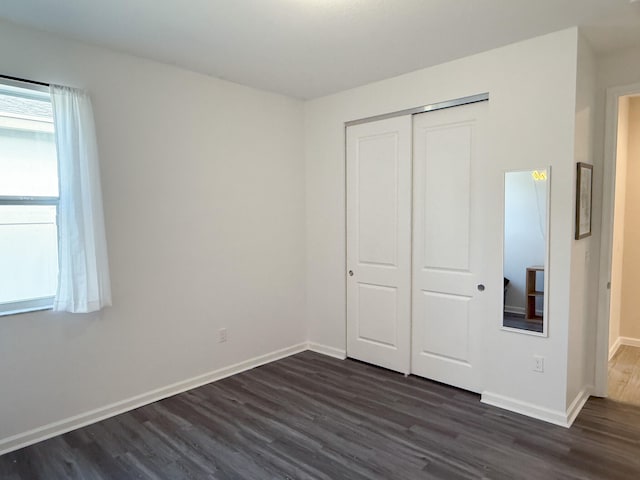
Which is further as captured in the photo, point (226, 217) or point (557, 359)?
point (226, 217)

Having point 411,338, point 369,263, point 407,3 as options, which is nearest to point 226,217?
point 369,263

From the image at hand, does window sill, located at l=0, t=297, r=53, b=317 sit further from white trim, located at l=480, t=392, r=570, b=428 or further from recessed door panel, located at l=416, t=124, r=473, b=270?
white trim, located at l=480, t=392, r=570, b=428

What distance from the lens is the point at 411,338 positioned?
3.62m

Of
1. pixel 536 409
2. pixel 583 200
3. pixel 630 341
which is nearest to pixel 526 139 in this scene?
pixel 583 200

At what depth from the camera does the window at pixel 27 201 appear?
8.27 feet

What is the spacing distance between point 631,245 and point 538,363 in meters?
2.50

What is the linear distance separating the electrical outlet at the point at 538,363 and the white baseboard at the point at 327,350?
179cm

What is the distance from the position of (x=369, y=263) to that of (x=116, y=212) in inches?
86.1

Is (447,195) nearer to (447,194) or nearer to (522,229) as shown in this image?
(447,194)

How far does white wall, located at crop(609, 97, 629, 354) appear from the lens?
12.5 feet

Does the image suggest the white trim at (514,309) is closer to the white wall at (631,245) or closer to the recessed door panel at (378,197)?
the recessed door panel at (378,197)

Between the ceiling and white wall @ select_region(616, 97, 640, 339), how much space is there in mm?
1799

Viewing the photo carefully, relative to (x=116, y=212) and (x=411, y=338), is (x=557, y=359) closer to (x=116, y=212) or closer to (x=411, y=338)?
(x=411, y=338)

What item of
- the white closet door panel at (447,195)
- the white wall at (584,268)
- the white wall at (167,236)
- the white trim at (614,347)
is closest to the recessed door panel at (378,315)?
the white closet door panel at (447,195)
